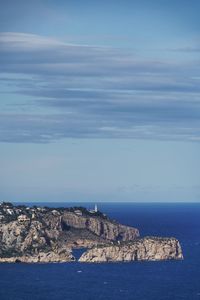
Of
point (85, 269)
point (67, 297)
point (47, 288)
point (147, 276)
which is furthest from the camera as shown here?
point (85, 269)

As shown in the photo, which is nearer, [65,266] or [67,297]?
[67,297]

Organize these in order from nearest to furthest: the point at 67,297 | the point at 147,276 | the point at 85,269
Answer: the point at 67,297 < the point at 147,276 < the point at 85,269

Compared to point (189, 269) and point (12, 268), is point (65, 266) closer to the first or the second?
point (12, 268)

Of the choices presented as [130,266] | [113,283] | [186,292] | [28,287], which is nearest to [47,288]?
[28,287]

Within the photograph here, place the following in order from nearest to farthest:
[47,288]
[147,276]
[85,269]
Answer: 1. [47,288]
2. [147,276]
3. [85,269]

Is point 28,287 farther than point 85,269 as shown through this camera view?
No

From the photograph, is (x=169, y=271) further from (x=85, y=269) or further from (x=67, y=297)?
(x=67, y=297)

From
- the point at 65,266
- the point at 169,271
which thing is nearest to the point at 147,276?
the point at 169,271

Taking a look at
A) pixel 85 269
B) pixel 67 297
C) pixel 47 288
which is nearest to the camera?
pixel 67 297

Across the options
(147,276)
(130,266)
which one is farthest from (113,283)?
(130,266)
